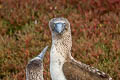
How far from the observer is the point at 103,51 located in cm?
719

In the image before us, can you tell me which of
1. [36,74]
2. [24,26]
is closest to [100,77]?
[36,74]

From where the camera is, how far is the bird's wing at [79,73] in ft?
16.4

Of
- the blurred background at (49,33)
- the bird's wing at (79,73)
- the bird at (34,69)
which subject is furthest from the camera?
the blurred background at (49,33)

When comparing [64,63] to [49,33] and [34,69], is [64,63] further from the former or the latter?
[49,33]

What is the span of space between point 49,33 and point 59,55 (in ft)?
9.93

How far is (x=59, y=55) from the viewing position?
5.10 meters

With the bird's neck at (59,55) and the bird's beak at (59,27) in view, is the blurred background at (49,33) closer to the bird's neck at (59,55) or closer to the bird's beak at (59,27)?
the bird's neck at (59,55)

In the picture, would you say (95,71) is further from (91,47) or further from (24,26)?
(24,26)

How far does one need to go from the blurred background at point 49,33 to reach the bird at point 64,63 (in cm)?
152

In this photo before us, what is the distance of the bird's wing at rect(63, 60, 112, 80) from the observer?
16.4ft

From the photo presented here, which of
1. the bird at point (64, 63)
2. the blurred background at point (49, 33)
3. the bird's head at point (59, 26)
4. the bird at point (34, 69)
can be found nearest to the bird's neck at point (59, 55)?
the bird at point (64, 63)

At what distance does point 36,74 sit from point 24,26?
408 centimetres

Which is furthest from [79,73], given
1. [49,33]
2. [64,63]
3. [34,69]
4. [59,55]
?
[49,33]

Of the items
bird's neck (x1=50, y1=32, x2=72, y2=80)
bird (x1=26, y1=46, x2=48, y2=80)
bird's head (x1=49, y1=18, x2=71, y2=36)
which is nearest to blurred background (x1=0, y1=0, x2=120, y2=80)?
bird's neck (x1=50, y1=32, x2=72, y2=80)
